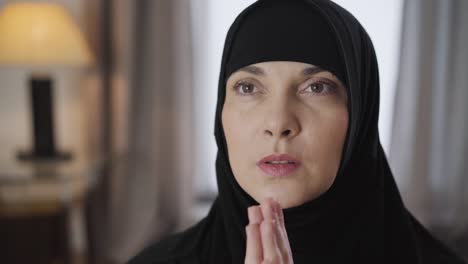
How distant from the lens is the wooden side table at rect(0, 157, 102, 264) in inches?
91.4

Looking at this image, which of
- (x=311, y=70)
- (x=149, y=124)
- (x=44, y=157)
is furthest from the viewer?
(x=149, y=124)

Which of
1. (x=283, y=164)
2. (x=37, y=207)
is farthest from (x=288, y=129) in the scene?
(x=37, y=207)

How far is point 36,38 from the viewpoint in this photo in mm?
2281

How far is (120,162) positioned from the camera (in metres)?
2.69

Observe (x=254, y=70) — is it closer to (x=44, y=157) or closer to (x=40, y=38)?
(x=40, y=38)

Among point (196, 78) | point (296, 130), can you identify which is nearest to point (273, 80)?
point (296, 130)

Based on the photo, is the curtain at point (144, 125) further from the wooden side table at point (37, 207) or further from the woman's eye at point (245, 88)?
the woman's eye at point (245, 88)

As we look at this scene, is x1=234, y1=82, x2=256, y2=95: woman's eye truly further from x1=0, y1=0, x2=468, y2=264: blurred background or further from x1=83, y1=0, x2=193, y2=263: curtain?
x1=83, y1=0, x2=193, y2=263: curtain

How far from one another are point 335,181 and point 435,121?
67.9 inches

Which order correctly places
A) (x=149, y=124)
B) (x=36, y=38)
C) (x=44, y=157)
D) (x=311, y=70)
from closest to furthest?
(x=311, y=70) < (x=36, y=38) < (x=44, y=157) < (x=149, y=124)

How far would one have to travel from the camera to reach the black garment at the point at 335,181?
68 centimetres

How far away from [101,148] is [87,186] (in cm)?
22

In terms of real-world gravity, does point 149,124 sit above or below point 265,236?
below

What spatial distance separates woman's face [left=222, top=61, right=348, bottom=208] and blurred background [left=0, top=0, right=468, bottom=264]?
1324 millimetres
